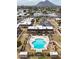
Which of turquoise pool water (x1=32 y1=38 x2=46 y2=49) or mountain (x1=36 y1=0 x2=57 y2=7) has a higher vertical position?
Result: mountain (x1=36 y1=0 x2=57 y2=7)

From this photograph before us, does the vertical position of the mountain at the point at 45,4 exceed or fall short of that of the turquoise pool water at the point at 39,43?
it exceeds it

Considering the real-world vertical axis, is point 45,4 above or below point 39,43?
above

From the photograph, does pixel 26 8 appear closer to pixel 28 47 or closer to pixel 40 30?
pixel 40 30
